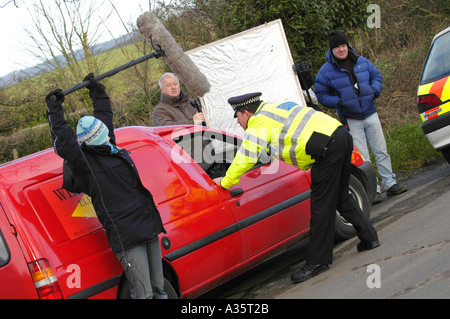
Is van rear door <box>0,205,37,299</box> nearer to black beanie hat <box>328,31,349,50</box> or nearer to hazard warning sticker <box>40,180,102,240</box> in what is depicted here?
hazard warning sticker <box>40,180,102,240</box>

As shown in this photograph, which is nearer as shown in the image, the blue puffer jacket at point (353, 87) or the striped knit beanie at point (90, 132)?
the striped knit beanie at point (90, 132)

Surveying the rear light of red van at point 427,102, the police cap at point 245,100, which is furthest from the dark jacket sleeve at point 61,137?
the rear light of red van at point 427,102

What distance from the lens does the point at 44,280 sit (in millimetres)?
3564

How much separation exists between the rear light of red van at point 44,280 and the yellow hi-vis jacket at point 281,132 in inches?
69.0

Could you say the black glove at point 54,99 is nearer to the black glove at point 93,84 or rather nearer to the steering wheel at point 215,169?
the black glove at point 93,84

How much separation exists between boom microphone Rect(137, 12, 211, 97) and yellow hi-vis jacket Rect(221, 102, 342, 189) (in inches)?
33.4

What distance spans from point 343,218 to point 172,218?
7.13ft

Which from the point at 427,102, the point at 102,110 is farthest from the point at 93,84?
the point at 427,102

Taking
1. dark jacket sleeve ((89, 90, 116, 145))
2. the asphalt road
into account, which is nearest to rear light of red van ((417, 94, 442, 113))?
the asphalt road

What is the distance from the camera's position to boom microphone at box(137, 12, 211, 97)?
4836 mm

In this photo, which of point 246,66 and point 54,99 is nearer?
point 54,99

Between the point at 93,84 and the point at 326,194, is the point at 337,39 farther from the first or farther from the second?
the point at 93,84

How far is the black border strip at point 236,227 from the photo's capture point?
14.1 ft

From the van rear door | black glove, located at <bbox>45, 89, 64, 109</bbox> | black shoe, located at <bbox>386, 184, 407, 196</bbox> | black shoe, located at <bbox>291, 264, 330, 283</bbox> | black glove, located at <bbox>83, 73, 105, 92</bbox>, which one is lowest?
black shoe, located at <bbox>386, 184, 407, 196</bbox>
